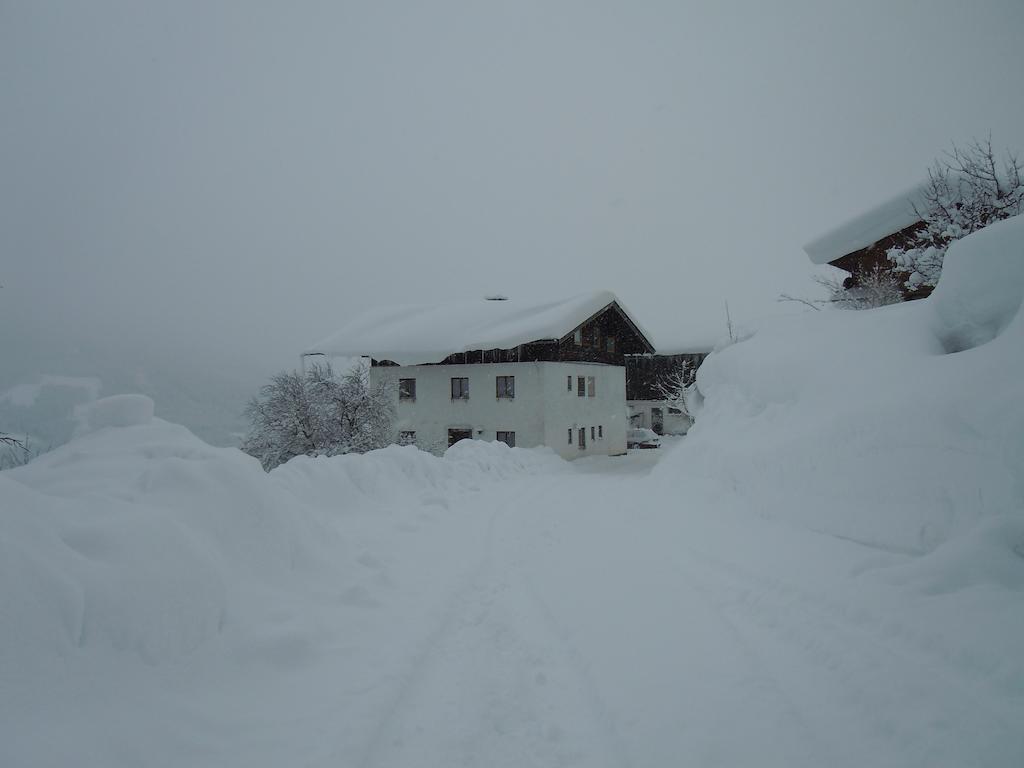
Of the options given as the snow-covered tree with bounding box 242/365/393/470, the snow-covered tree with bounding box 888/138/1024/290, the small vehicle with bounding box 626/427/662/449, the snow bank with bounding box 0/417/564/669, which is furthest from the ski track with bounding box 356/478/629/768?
the small vehicle with bounding box 626/427/662/449

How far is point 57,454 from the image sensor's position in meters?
5.04

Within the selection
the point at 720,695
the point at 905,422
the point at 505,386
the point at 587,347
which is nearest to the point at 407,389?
the point at 505,386

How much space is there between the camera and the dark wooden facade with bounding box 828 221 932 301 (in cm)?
1573

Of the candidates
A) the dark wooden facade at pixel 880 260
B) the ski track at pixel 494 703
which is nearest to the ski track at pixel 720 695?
the ski track at pixel 494 703

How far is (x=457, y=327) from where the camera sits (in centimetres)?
2723

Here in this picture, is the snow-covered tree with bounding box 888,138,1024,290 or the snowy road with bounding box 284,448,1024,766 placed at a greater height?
the snow-covered tree with bounding box 888,138,1024,290

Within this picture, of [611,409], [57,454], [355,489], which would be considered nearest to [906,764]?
[57,454]

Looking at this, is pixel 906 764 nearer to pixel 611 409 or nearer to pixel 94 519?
pixel 94 519

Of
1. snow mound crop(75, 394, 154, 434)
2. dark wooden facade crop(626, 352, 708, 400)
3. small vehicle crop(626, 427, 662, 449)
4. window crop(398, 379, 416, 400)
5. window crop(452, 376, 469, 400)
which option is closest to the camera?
snow mound crop(75, 394, 154, 434)

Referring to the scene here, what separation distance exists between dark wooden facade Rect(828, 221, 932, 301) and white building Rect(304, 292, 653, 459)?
10.9 metres

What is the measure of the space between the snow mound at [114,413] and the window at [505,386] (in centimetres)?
1954

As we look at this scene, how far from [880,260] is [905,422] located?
49.8 ft

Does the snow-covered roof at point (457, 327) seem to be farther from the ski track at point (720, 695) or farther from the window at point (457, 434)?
the ski track at point (720, 695)

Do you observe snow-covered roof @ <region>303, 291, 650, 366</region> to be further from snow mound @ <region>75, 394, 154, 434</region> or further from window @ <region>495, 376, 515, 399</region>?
snow mound @ <region>75, 394, 154, 434</region>
